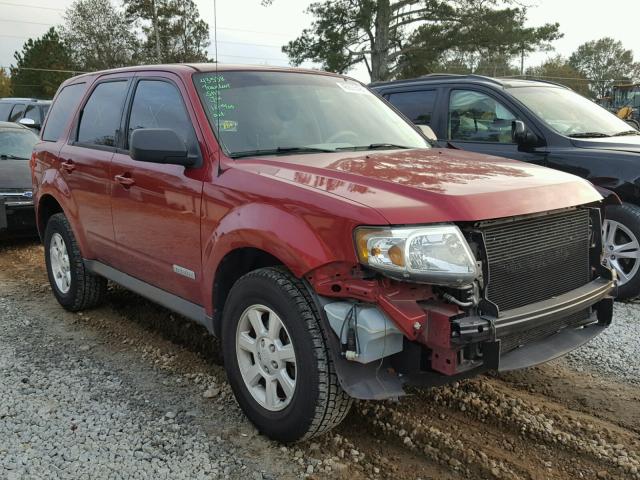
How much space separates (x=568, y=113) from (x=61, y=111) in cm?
489

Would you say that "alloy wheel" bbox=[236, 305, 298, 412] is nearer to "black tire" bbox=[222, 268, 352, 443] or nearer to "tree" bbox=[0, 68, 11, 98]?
"black tire" bbox=[222, 268, 352, 443]

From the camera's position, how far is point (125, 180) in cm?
391

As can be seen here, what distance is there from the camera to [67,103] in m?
5.09

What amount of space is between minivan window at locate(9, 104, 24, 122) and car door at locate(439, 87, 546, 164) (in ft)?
35.7

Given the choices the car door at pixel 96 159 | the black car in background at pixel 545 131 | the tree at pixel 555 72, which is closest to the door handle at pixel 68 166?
the car door at pixel 96 159

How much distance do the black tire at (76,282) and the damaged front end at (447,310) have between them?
2.90 m

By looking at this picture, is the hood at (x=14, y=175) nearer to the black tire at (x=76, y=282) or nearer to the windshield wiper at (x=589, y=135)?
the black tire at (x=76, y=282)

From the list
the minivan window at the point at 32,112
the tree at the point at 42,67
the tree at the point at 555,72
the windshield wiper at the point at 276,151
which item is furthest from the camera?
the tree at the point at 555,72

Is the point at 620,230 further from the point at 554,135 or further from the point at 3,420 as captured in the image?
the point at 3,420

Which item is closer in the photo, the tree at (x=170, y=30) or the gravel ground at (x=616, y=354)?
the gravel ground at (x=616, y=354)

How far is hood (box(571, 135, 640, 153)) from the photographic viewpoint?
523cm

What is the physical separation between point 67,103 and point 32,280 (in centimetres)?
206

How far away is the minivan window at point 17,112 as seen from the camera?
13344 millimetres

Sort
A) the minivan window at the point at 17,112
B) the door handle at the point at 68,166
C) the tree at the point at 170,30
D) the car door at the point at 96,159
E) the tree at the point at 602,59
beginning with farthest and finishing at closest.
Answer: the tree at the point at 602,59 → the tree at the point at 170,30 → the minivan window at the point at 17,112 → the door handle at the point at 68,166 → the car door at the point at 96,159
